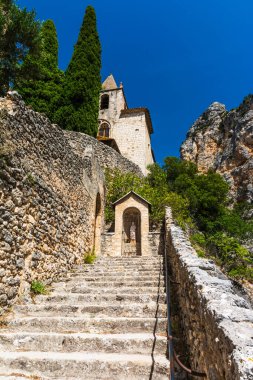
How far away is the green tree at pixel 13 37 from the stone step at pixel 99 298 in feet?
35.9

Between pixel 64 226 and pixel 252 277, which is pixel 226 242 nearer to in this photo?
pixel 252 277

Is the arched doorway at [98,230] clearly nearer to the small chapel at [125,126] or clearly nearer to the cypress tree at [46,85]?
the cypress tree at [46,85]

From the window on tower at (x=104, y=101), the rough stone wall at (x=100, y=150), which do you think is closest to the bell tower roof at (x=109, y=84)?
the window on tower at (x=104, y=101)

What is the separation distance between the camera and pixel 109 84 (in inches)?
1244

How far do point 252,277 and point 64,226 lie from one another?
951 cm

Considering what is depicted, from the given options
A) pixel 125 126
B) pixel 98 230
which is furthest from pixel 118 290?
pixel 125 126

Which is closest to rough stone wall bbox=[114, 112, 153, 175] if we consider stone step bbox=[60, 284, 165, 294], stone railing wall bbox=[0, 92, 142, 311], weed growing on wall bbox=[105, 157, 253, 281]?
weed growing on wall bbox=[105, 157, 253, 281]

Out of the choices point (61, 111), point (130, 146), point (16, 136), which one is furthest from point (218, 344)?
point (130, 146)

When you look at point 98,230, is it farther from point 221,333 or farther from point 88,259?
point 221,333

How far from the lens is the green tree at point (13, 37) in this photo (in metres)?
12.0

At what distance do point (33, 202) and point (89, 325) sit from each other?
2.67 metres

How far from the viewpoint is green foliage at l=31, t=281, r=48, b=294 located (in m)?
4.89

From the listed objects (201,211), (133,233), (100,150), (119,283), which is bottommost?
(119,283)

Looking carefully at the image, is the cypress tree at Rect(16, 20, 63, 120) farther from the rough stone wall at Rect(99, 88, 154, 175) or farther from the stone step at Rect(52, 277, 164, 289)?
the stone step at Rect(52, 277, 164, 289)
